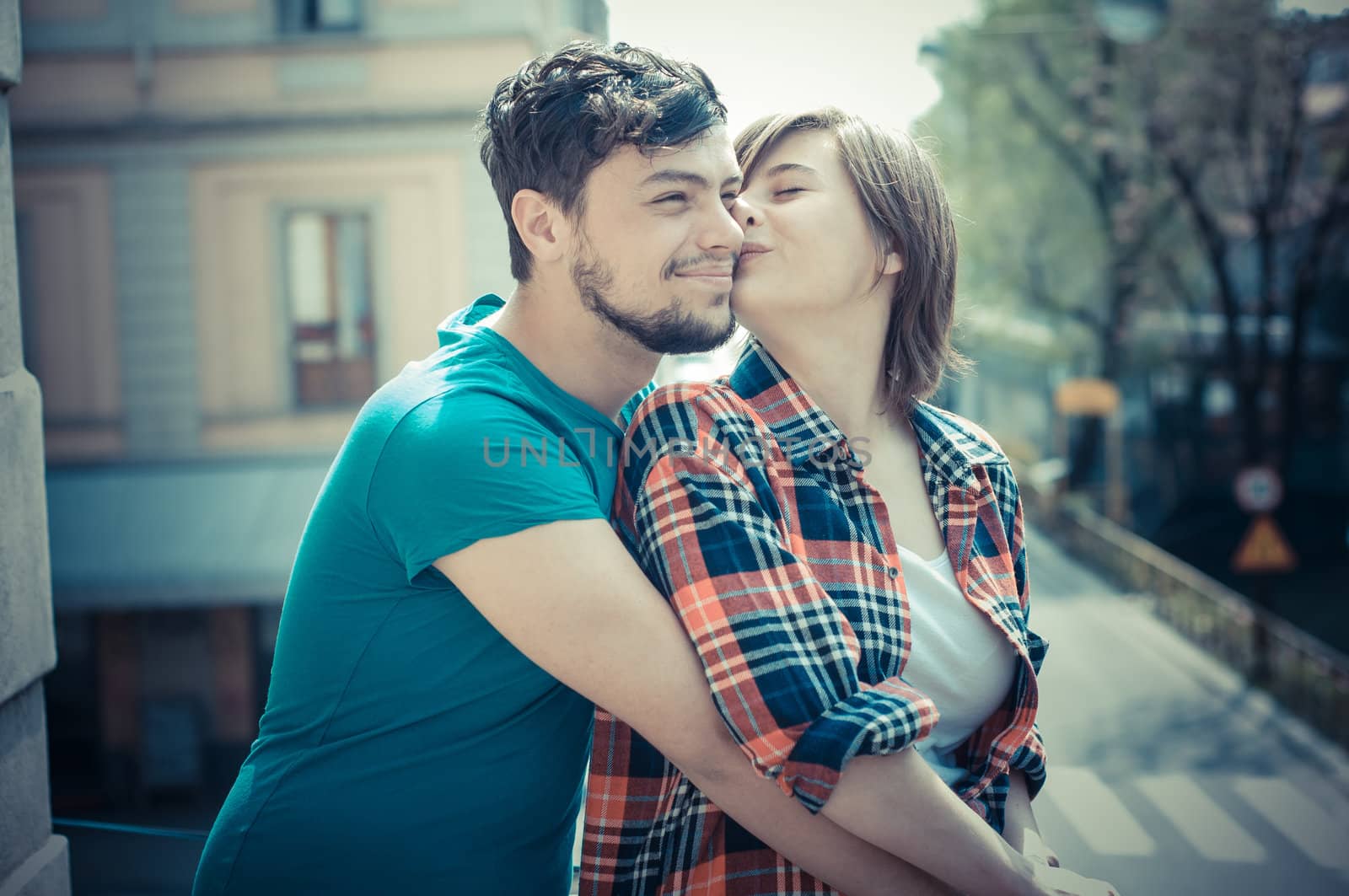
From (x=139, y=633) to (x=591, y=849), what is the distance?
33.0 feet

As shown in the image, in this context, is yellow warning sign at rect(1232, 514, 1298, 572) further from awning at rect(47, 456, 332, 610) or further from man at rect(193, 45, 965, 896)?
man at rect(193, 45, 965, 896)

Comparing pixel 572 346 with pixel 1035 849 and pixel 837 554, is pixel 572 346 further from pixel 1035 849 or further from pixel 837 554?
pixel 1035 849

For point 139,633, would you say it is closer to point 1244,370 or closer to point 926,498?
point 926,498

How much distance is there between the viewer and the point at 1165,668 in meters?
12.9

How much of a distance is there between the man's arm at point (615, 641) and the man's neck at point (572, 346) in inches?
16.3

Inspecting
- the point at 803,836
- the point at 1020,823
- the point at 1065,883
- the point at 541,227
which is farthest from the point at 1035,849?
the point at 541,227

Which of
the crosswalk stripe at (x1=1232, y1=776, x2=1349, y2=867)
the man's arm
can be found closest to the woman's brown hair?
the man's arm

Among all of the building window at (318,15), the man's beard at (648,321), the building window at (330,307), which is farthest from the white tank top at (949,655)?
the building window at (318,15)

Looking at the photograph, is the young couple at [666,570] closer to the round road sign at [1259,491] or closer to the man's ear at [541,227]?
the man's ear at [541,227]

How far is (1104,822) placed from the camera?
8430mm

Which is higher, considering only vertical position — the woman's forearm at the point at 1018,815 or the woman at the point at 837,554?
the woman at the point at 837,554

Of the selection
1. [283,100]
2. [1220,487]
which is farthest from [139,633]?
[1220,487]

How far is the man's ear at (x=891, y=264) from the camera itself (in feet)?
6.23

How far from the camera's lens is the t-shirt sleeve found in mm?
1472
